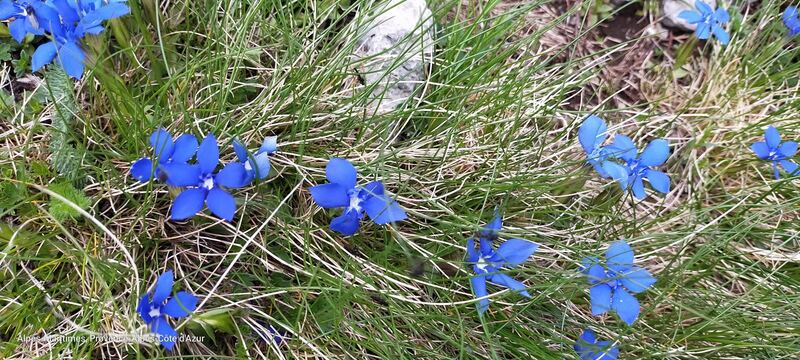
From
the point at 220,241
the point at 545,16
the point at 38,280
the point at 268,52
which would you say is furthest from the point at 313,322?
the point at 545,16

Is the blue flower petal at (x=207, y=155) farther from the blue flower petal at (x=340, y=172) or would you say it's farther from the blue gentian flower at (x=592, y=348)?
the blue gentian flower at (x=592, y=348)

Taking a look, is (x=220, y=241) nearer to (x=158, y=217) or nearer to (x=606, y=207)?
(x=158, y=217)

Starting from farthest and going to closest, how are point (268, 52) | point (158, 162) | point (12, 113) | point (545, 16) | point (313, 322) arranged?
point (545, 16), point (268, 52), point (12, 113), point (313, 322), point (158, 162)

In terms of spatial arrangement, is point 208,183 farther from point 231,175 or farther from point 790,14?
point 790,14

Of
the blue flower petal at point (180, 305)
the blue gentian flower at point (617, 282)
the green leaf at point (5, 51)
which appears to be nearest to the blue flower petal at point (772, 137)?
the blue gentian flower at point (617, 282)

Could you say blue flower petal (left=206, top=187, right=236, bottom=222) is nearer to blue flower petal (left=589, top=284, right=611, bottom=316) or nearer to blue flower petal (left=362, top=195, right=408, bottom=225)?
blue flower petal (left=362, top=195, right=408, bottom=225)

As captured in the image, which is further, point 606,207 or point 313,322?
point 606,207

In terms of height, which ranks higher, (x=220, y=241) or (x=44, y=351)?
(x=220, y=241)
